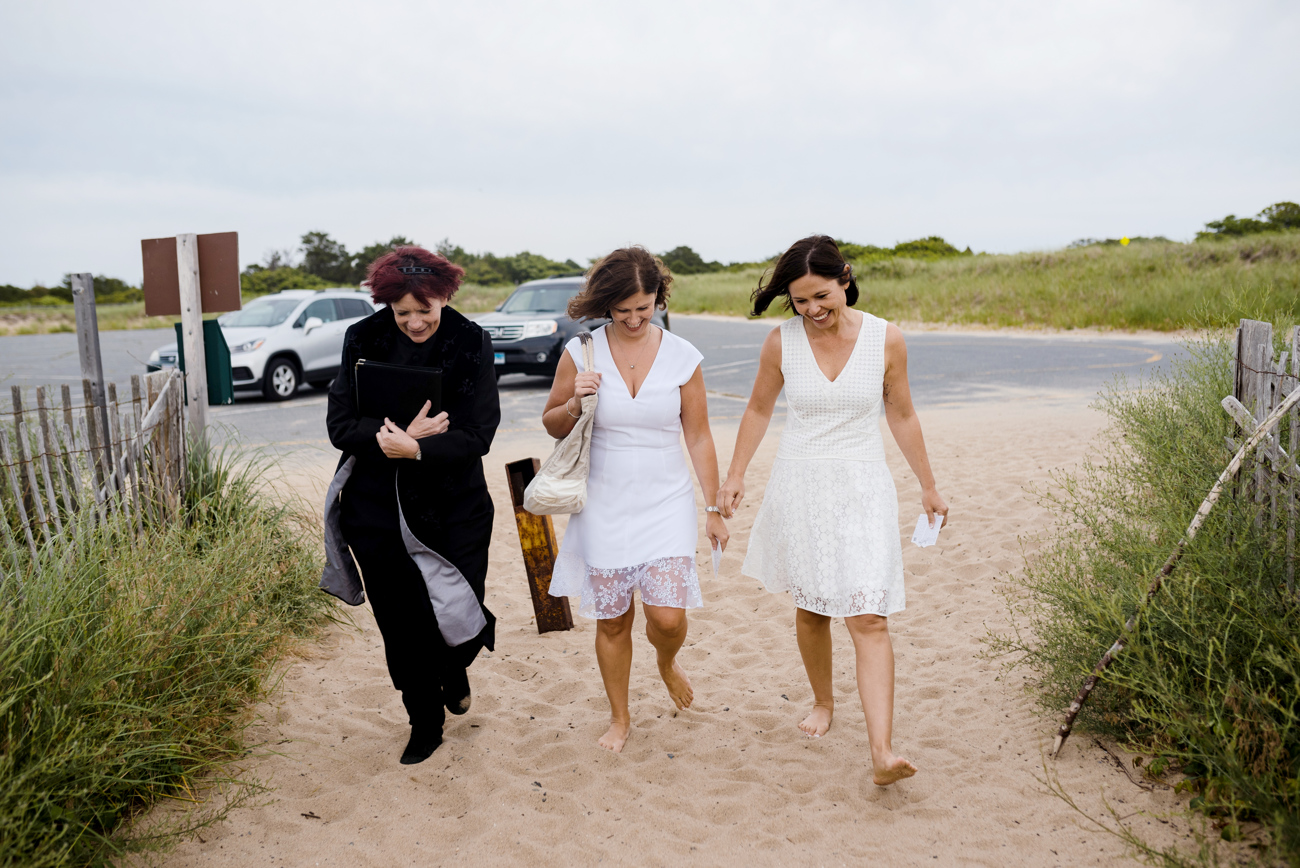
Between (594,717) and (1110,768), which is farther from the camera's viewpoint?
(594,717)

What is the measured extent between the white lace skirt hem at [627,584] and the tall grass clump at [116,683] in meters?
1.22

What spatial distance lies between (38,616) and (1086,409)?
10.6 metres

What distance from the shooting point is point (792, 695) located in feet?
13.7

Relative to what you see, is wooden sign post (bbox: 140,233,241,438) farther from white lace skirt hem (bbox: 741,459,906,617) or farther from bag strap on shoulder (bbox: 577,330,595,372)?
white lace skirt hem (bbox: 741,459,906,617)

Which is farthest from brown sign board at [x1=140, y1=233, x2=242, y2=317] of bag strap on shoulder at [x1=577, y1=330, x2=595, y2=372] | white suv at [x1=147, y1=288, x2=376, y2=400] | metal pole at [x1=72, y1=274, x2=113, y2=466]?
white suv at [x1=147, y1=288, x2=376, y2=400]

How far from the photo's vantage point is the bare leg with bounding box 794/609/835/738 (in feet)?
11.7

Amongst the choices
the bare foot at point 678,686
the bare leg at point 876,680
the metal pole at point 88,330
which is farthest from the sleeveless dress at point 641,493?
the metal pole at point 88,330

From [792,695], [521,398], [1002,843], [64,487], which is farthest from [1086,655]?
[521,398]

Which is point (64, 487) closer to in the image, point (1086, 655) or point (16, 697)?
point (16, 697)

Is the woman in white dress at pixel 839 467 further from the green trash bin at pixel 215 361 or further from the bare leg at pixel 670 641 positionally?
the green trash bin at pixel 215 361

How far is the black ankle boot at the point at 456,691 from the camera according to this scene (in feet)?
12.0

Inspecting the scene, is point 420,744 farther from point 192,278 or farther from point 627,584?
point 192,278

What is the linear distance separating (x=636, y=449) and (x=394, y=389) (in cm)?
90

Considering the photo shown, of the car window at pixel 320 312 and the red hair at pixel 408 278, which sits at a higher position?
the car window at pixel 320 312
